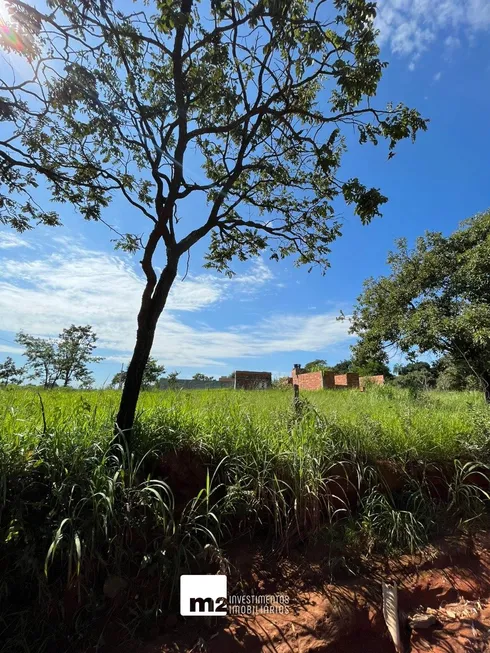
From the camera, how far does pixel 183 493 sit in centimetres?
236

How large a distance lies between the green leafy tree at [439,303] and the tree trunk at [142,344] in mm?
6424

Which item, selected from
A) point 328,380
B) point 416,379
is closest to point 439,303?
point 416,379

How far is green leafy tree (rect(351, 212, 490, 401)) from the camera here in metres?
6.98

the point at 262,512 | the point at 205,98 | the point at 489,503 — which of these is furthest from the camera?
the point at 205,98

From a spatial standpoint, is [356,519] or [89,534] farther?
[356,519]

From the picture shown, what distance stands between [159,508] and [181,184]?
265 centimetres

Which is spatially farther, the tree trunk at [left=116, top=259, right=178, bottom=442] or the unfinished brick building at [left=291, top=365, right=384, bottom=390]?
the unfinished brick building at [left=291, top=365, right=384, bottom=390]

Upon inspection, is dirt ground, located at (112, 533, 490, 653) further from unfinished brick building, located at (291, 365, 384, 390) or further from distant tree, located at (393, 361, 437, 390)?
unfinished brick building, located at (291, 365, 384, 390)

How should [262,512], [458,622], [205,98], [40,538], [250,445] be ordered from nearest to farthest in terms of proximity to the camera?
1. [40,538]
2. [458,622]
3. [262,512]
4. [250,445]
5. [205,98]

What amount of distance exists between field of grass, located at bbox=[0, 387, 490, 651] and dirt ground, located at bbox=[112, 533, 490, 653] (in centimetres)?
14

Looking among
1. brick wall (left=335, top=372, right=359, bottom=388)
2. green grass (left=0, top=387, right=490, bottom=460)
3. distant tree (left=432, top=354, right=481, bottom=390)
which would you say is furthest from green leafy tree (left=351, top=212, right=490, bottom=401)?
brick wall (left=335, top=372, right=359, bottom=388)

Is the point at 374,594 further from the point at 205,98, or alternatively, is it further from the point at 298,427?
the point at 205,98

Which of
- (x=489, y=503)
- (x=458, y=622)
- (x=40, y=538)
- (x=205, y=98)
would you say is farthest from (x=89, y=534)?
(x=205, y=98)

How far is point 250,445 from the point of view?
261cm
